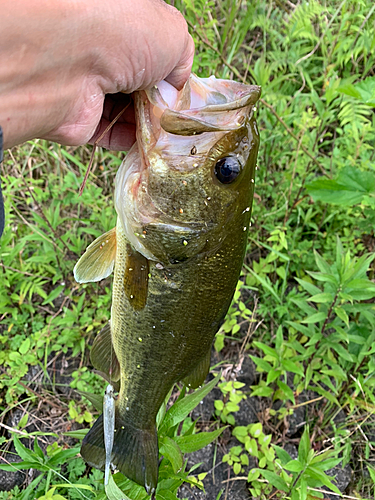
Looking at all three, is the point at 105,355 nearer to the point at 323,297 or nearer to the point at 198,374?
the point at 198,374

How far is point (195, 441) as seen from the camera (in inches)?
71.9

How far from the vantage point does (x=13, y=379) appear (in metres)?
2.59

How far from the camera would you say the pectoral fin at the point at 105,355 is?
2010mm

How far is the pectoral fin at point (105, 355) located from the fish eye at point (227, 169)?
1.06 metres

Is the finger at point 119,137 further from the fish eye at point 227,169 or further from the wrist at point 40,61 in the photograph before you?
the fish eye at point 227,169

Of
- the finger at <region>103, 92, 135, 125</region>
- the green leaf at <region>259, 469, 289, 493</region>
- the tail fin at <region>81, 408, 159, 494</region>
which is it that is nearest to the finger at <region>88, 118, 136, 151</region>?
the finger at <region>103, 92, 135, 125</region>

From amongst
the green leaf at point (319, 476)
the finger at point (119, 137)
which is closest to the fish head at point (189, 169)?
the finger at point (119, 137)

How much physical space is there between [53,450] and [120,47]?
7.26 ft

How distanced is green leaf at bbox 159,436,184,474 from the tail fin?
0.04 meters

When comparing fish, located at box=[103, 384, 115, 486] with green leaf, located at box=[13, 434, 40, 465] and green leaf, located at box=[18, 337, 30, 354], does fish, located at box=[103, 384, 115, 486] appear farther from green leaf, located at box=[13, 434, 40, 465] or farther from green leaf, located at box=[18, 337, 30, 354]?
green leaf, located at box=[18, 337, 30, 354]

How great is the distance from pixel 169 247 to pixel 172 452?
3.36 ft

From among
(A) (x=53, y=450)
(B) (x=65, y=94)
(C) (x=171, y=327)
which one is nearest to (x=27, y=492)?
(A) (x=53, y=450)

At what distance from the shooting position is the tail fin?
1.75m

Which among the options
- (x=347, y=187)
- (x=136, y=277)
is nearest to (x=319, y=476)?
(x=136, y=277)
